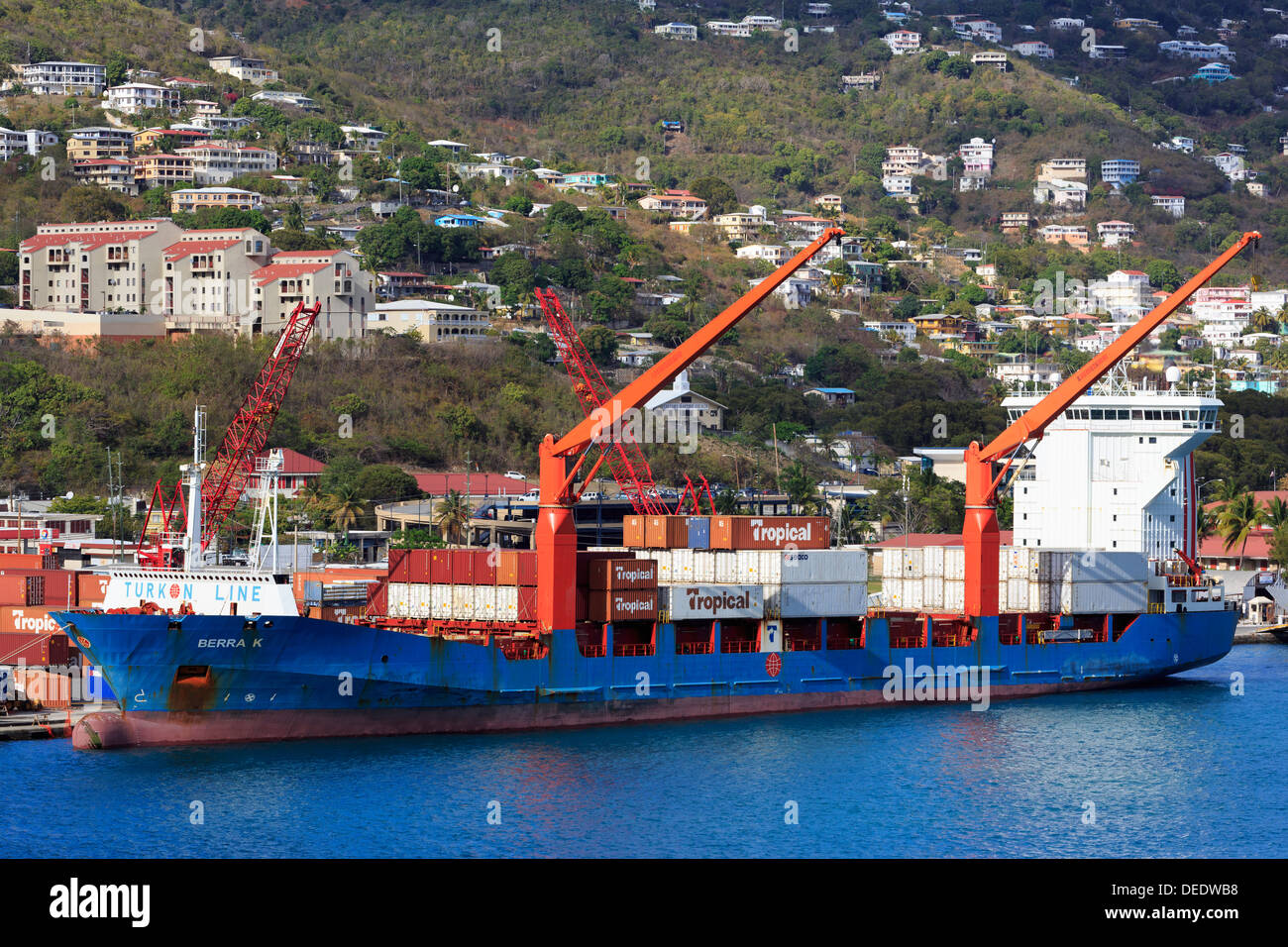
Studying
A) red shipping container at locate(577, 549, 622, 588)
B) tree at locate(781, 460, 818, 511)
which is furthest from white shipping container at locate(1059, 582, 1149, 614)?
tree at locate(781, 460, 818, 511)

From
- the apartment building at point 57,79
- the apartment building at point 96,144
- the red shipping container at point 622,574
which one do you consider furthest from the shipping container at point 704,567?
the apartment building at point 57,79

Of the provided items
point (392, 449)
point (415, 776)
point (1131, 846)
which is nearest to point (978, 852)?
point (1131, 846)

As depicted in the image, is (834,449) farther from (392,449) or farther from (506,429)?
(392,449)

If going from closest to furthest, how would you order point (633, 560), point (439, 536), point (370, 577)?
point (633, 560)
point (370, 577)
point (439, 536)

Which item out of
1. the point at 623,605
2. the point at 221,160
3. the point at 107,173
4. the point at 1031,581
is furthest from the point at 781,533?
the point at 221,160

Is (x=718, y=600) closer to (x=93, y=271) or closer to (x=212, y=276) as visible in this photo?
(x=212, y=276)

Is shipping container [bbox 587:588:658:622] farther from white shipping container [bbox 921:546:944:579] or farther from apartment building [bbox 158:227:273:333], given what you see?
apartment building [bbox 158:227:273:333]
